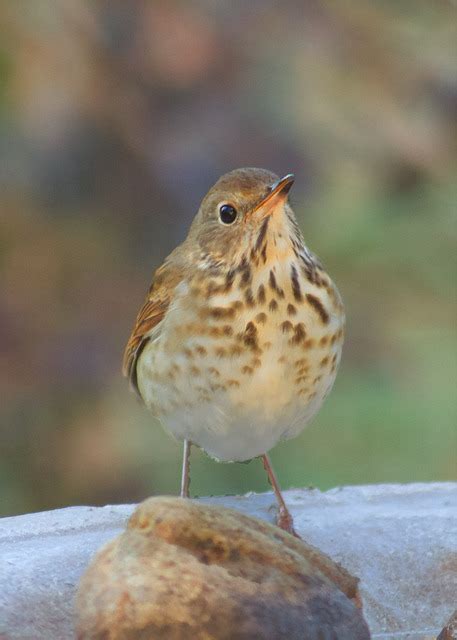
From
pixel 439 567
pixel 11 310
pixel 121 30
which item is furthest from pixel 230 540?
pixel 121 30

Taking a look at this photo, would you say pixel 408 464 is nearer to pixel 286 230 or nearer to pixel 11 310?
pixel 11 310

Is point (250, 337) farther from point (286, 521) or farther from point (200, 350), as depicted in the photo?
point (286, 521)

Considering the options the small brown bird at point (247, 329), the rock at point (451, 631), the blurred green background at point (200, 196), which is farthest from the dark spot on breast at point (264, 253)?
the blurred green background at point (200, 196)

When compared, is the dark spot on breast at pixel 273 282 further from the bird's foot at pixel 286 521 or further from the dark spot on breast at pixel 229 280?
the bird's foot at pixel 286 521

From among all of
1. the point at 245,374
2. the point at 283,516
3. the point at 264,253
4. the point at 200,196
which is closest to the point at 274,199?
the point at 264,253

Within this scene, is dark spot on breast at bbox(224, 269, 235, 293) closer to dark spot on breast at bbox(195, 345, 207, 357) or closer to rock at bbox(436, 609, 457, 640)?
dark spot on breast at bbox(195, 345, 207, 357)
